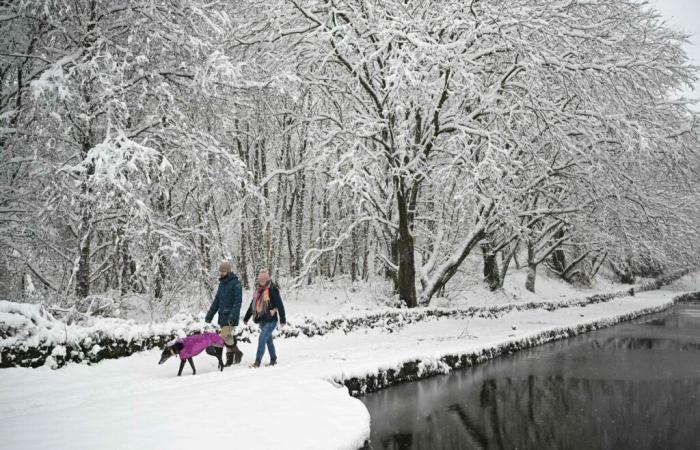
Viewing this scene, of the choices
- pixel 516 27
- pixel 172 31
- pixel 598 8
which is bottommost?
pixel 172 31

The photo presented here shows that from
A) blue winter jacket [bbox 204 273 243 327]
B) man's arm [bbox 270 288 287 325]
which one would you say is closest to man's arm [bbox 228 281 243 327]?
blue winter jacket [bbox 204 273 243 327]

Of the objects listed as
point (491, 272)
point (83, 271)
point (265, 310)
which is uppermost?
point (83, 271)

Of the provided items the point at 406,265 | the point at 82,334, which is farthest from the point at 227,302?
the point at 406,265

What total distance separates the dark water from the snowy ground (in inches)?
31.3

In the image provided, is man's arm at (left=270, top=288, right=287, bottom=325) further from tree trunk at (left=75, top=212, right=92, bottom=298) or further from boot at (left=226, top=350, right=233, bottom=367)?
tree trunk at (left=75, top=212, right=92, bottom=298)

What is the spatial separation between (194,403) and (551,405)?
5.54m

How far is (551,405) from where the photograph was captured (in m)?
8.32

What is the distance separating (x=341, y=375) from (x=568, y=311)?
19025 millimetres

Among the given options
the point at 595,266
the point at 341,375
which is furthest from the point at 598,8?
the point at 595,266

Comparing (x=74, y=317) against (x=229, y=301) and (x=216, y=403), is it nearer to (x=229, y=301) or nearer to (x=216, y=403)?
(x=229, y=301)

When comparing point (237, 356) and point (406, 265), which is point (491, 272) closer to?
point (406, 265)

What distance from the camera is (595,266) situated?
131 ft

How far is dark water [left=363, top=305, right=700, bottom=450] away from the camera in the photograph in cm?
660

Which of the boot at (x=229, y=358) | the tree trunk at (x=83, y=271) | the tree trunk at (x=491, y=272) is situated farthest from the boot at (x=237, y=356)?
the tree trunk at (x=491, y=272)
